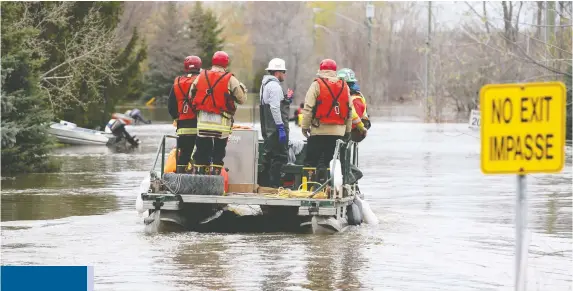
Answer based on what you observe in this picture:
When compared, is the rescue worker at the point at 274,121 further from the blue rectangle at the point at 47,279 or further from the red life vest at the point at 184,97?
the blue rectangle at the point at 47,279

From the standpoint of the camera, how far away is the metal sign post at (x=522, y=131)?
8.73 m

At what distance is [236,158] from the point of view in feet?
55.0

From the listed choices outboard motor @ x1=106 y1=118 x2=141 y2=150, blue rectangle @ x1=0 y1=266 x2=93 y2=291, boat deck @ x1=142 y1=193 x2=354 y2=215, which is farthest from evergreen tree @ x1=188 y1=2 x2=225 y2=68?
blue rectangle @ x1=0 y1=266 x2=93 y2=291

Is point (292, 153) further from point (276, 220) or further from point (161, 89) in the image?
point (161, 89)

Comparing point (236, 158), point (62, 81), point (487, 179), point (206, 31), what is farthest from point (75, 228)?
point (206, 31)

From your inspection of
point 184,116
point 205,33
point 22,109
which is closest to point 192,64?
point 184,116

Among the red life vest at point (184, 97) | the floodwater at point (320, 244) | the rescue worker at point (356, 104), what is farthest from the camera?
the rescue worker at point (356, 104)

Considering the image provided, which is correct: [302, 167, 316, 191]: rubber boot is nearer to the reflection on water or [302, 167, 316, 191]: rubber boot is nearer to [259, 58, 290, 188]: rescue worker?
[259, 58, 290, 188]: rescue worker

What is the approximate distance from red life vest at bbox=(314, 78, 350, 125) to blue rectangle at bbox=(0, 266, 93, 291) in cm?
798

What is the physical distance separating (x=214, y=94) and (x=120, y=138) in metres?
30.3

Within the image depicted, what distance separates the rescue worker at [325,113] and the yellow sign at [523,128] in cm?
736

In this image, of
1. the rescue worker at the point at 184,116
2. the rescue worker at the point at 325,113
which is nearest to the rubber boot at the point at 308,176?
the rescue worker at the point at 325,113

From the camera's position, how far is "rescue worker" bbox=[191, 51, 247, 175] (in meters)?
16.0

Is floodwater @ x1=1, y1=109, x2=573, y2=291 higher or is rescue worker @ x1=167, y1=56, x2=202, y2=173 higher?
rescue worker @ x1=167, y1=56, x2=202, y2=173
